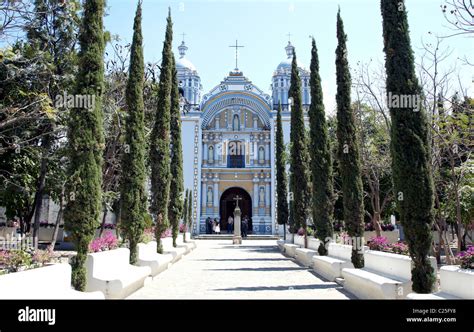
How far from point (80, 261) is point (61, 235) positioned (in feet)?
68.6

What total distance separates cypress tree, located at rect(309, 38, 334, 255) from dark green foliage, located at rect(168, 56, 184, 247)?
287 inches

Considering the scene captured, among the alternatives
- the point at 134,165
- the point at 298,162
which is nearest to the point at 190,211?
the point at 298,162

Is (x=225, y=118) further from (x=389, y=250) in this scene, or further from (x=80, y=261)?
(x=80, y=261)

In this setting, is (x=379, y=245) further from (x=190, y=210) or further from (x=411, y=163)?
(x=190, y=210)

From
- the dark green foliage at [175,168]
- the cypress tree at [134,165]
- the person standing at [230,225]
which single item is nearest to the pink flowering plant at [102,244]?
the cypress tree at [134,165]

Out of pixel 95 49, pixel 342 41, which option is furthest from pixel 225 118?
pixel 95 49

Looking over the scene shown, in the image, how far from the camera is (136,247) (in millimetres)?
11797

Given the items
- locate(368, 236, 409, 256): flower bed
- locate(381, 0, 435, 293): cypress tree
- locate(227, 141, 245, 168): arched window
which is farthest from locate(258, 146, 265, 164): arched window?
locate(381, 0, 435, 293): cypress tree

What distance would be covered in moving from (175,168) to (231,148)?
19510mm

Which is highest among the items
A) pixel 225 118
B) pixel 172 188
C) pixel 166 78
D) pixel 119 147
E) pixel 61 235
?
pixel 225 118

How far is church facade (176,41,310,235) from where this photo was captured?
38.4m

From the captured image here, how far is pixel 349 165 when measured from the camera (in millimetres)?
12172

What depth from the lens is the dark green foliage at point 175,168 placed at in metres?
20.0

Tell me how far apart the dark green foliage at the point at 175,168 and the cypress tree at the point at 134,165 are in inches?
284
